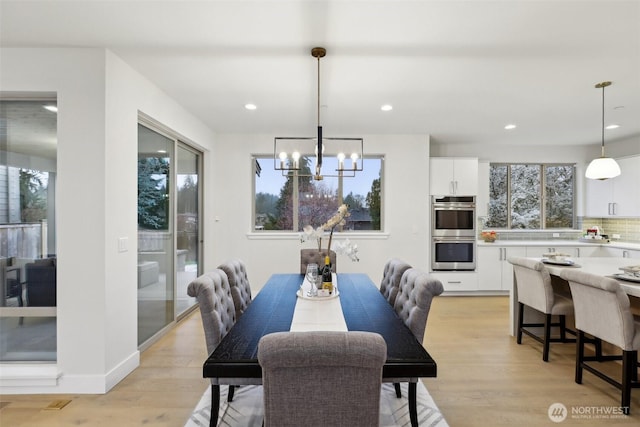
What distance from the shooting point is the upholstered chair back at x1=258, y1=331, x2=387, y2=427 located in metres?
1.18

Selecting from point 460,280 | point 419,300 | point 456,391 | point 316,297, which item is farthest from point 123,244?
point 460,280

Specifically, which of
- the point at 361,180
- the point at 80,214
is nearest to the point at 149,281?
the point at 80,214

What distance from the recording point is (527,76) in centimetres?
298

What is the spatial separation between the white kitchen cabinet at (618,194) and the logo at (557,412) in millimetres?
4315

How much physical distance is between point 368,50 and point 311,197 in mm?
3099

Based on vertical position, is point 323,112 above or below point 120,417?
above

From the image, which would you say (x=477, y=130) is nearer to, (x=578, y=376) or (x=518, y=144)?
(x=518, y=144)

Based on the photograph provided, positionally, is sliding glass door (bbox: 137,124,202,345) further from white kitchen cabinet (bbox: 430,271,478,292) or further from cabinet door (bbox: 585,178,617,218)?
cabinet door (bbox: 585,178,617,218)

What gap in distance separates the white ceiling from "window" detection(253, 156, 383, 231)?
1369 millimetres

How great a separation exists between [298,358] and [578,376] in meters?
2.72

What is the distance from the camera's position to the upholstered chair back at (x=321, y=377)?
3.87ft

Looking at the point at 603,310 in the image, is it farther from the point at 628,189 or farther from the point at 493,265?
the point at 628,189

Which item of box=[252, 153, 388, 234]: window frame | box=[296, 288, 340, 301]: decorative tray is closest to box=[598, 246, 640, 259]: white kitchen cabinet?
box=[252, 153, 388, 234]: window frame

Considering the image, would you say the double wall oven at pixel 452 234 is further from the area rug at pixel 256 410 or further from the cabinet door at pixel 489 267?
the area rug at pixel 256 410
